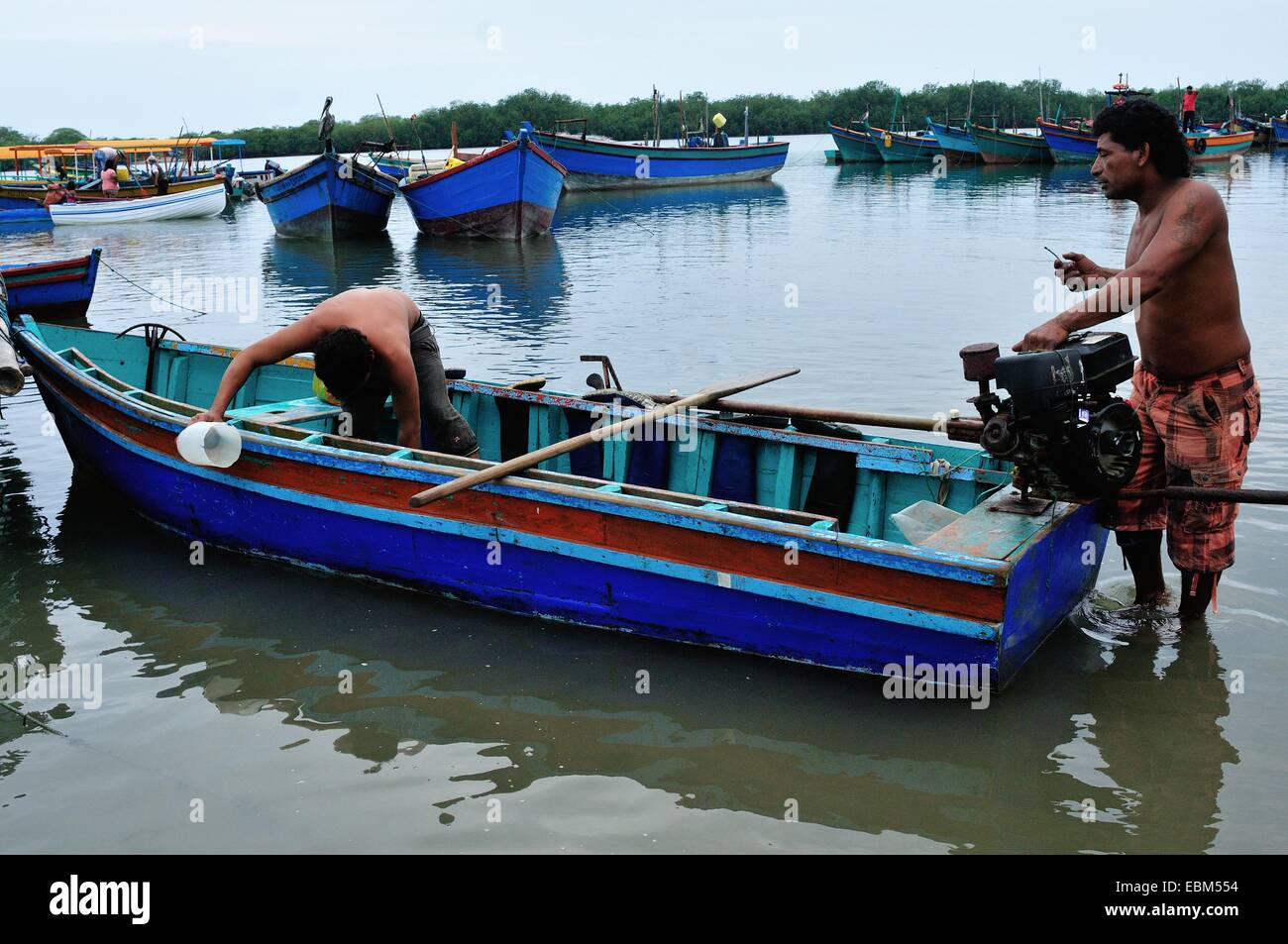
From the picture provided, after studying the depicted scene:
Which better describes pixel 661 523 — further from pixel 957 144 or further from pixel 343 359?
pixel 957 144

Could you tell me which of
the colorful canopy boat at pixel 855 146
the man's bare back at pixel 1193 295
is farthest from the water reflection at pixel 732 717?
the colorful canopy boat at pixel 855 146

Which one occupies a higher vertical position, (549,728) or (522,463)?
(522,463)

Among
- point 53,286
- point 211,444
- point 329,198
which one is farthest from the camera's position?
point 329,198

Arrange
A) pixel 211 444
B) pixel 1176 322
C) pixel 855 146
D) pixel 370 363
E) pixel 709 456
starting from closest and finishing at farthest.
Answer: pixel 1176 322 < pixel 370 363 < pixel 211 444 < pixel 709 456 < pixel 855 146

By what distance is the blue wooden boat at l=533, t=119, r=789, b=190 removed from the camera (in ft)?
116

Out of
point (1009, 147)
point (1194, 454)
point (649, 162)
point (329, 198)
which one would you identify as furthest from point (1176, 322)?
point (1009, 147)

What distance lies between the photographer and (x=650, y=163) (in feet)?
121

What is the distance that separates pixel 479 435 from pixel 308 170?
1932cm

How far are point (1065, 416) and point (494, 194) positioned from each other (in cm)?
1994

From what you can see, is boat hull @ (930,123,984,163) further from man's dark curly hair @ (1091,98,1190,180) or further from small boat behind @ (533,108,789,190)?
man's dark curly hair @ (1091,98,1190,180)

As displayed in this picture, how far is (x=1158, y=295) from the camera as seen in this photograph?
408cm

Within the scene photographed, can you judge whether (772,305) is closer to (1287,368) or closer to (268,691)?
(1287,368)

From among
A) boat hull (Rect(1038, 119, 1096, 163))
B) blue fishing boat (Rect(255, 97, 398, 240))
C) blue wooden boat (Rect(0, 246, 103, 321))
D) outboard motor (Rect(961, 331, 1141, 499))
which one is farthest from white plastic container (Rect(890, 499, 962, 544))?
boat hull (Rect(1038, 119, 1096, 163))
